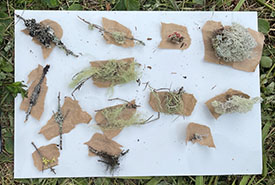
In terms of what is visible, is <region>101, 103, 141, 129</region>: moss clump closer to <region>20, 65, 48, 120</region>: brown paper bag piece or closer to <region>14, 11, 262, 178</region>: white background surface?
<region>14, 11, 262, 178</region>: white background surface

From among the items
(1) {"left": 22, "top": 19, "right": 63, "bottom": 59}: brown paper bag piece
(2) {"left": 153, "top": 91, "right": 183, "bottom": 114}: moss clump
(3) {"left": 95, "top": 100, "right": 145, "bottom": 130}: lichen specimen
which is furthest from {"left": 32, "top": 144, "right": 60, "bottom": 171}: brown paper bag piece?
(2) {"left": 153, "top": 91, "right": 183, "bottom": 114}: moss clump

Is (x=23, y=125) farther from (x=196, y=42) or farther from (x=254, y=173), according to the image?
(x=254, y=173)

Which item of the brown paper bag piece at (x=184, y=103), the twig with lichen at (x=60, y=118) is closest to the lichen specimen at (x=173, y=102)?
the brown paper bag piece at (x=184, y=103)

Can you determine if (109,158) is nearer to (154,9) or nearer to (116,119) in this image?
(116,119)

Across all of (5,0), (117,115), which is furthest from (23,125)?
(5,0)

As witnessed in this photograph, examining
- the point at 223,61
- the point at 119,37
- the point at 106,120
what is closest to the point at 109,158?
the point at 106,120

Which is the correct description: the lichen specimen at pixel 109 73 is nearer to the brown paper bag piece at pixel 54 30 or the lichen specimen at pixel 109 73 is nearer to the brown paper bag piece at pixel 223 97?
the brown paper bag piece at pixel 54 30
